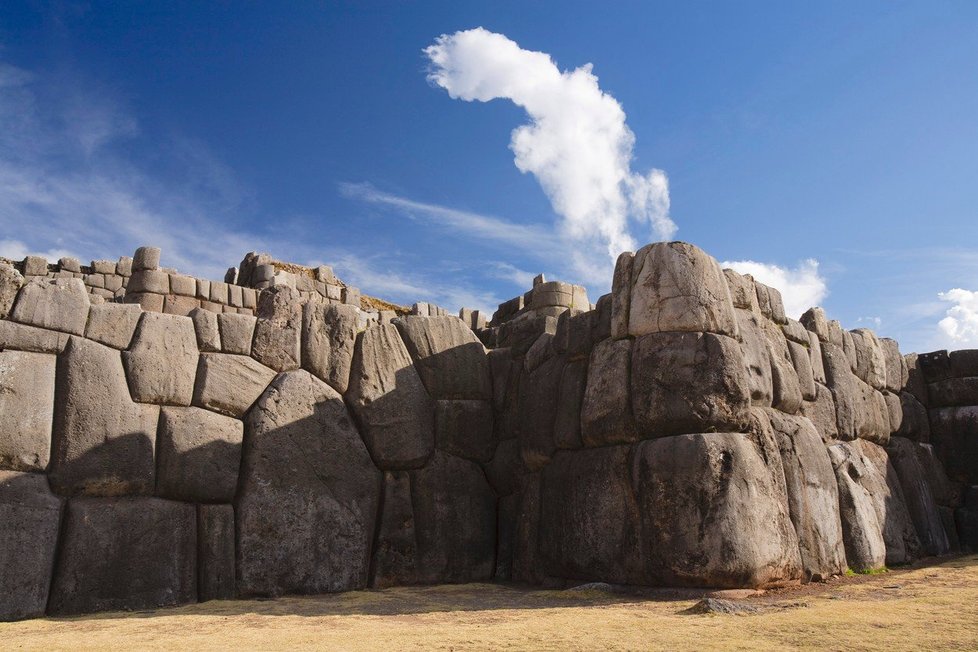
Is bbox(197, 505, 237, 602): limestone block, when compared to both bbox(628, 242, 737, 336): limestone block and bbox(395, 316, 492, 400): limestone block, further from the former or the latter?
bbox(628, 242, 737, 336): limestone block

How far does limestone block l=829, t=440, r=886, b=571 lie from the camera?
789cm

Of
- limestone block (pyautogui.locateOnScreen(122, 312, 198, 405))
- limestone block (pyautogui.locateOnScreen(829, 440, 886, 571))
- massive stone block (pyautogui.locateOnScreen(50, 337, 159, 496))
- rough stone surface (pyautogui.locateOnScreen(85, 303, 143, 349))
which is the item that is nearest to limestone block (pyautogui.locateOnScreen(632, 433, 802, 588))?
Result: limestone block (pyautogui.locateOnScreen(829, 440, 886, 571))

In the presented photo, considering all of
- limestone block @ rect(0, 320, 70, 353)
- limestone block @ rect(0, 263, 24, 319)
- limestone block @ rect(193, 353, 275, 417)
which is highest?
limestone block @ rect(0, 263, 24, 319)

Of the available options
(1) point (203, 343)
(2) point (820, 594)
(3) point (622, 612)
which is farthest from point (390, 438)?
(2) point (820, 594)

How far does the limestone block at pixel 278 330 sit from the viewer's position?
7336 mm

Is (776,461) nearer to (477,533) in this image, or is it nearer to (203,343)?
(477,533)

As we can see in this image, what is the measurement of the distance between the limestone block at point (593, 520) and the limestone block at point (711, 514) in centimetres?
16

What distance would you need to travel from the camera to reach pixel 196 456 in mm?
6566

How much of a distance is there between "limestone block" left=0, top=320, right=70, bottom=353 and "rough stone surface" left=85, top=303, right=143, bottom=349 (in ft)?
0.71

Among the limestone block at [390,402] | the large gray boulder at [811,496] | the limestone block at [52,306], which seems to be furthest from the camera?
the limestone block at [390,402]

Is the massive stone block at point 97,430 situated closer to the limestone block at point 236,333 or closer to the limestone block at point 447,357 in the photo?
the limestone block at point 236,333

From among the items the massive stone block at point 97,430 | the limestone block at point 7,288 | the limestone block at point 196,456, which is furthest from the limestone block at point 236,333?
the limestone block at point 7,288

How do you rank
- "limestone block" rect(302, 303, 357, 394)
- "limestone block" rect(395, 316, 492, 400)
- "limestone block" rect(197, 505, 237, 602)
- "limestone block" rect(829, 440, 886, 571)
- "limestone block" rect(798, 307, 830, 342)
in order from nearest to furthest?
"limestone block" rect(197, 505, 237, 602) → "limestone block" rect(302, 303, 357, 394) → "limestone block" rect(829, 440, 886, 571) → "limestone block" rect(395, 316, 492, 400) → "limestone block" rect(798, 307, 830, 342)

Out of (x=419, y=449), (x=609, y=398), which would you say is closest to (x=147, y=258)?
(x=419, y=449)
